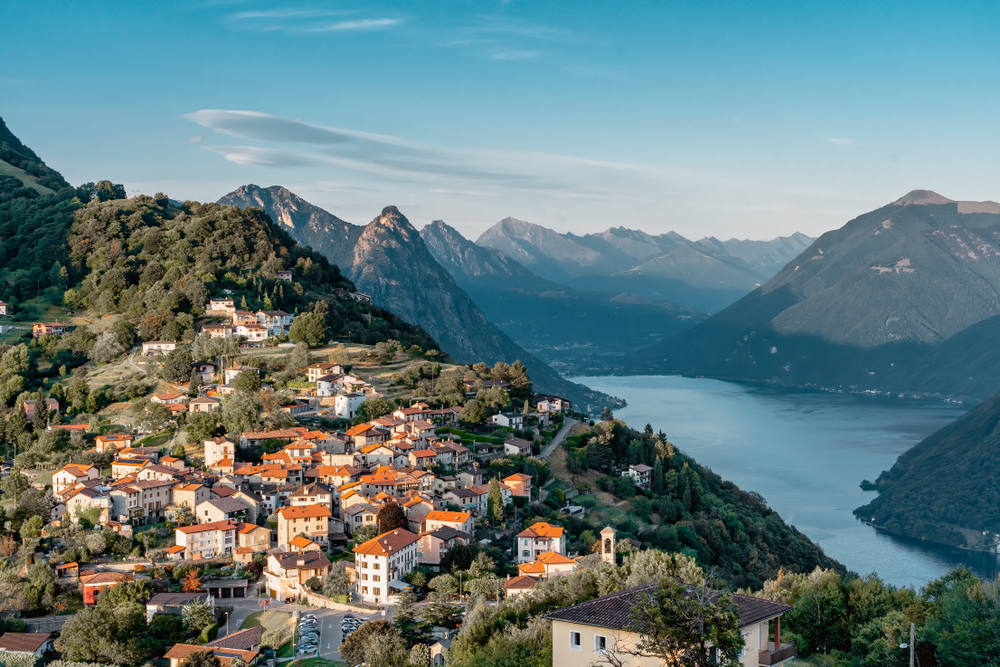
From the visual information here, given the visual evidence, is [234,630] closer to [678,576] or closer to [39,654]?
[39,654]

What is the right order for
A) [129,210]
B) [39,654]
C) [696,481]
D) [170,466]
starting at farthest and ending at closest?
[129,210], [696,481], [170,466], [39,654]

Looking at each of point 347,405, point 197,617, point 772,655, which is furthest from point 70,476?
point 772,655

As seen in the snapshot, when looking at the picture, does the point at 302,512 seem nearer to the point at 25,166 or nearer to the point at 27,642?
the point at 27,642

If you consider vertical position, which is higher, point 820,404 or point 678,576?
point 678,576

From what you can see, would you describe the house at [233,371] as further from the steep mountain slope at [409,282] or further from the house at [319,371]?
the steep mountain slope at [409,282]

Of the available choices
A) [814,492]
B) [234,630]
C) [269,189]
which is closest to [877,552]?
[814,492]

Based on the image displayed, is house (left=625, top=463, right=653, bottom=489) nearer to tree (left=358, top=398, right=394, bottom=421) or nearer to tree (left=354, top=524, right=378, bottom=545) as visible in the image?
tree (left=358, top=398, right=394, bottom=421)

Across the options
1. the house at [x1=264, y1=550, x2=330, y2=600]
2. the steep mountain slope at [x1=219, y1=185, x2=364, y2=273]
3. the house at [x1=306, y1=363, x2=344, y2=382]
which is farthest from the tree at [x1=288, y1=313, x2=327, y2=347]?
the steep mountain slope at [x1=219, y1=185, x2=364, y2=273]

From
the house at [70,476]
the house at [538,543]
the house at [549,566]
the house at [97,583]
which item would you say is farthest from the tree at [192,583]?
the house at [538,543]
